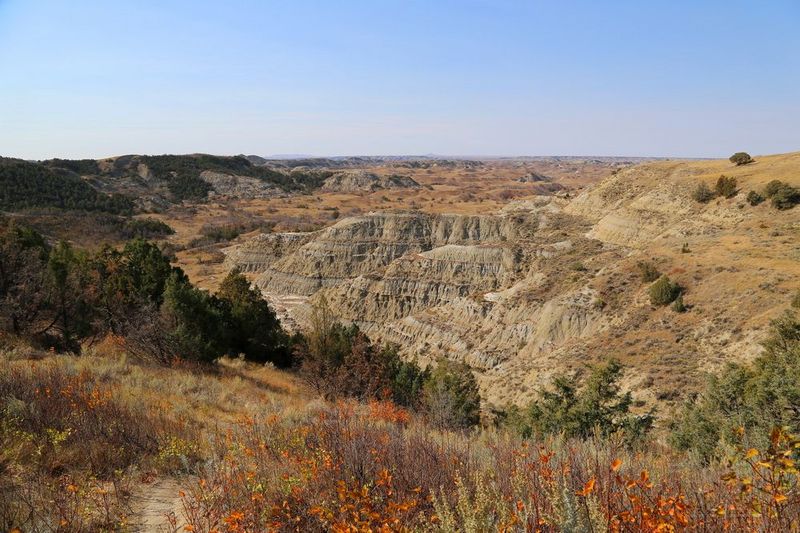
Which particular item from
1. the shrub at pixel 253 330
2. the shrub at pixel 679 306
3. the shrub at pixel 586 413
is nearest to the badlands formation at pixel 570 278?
the shrub at pixel 679 306

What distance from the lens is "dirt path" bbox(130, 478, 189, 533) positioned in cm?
461

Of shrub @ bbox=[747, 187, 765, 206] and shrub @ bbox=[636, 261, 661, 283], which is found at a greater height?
shrub @ bbox=[747, 187, 765, 206]

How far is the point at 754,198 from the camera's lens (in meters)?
35.5

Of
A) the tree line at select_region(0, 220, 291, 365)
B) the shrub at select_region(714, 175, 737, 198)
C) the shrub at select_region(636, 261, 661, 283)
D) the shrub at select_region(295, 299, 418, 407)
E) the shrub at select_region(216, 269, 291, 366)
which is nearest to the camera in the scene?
the tree line at select_region(0, 220, 291, 365)

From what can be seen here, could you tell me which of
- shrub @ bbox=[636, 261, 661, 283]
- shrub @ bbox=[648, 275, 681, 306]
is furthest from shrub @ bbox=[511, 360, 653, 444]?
shrub @ bbox=[636, 261, 661, 283]

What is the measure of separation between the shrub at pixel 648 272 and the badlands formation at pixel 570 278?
21.2 inches

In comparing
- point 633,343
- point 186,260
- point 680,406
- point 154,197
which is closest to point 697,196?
point 633,343

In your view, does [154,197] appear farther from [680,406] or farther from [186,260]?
[680,406]

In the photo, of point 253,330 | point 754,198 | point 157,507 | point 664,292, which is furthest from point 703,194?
point 157,507

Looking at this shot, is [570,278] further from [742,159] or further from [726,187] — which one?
[742,159]

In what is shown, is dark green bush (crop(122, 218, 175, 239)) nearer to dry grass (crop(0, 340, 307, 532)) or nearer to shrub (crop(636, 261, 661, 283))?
dry grass (crop(0, 340, 307, 532))

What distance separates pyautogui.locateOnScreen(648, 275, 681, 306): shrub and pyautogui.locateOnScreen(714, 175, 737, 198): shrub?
17.6 m

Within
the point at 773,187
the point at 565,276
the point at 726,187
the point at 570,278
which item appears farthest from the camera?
the point at 726,187

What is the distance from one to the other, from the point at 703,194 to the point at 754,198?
510cm
